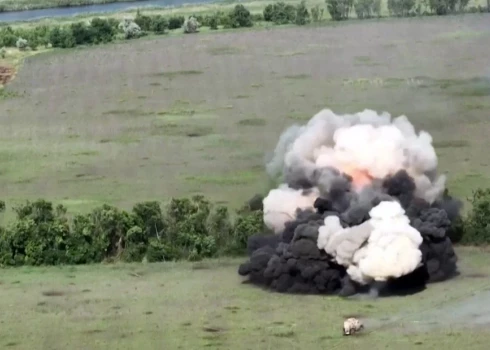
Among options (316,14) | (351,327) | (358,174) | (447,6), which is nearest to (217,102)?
(316,14)

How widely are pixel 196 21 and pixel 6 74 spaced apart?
17961 millimetres

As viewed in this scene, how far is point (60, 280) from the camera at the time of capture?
45406 millimetres

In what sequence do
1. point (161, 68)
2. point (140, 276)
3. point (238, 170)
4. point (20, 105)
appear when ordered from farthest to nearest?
point (161, 68) < point (20, 105) < point (238, 170) < point (140, 276)

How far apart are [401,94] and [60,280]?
30348 millimetres

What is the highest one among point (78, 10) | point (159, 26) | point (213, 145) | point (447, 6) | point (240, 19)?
point (447, 6)

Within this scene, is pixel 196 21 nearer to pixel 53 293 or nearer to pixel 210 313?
pixel 53 293

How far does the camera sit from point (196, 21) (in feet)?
326

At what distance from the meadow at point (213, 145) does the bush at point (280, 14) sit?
3.50 meters

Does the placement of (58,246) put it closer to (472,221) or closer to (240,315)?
(240,315)

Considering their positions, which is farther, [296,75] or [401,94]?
[296,75]

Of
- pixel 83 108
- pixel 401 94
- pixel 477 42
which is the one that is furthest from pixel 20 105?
pixel 477 42

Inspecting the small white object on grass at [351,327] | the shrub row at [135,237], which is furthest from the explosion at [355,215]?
the small white object on grass at [351,327]

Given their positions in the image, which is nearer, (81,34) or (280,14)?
(81,34)

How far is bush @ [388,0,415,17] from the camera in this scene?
99125 millimetres
